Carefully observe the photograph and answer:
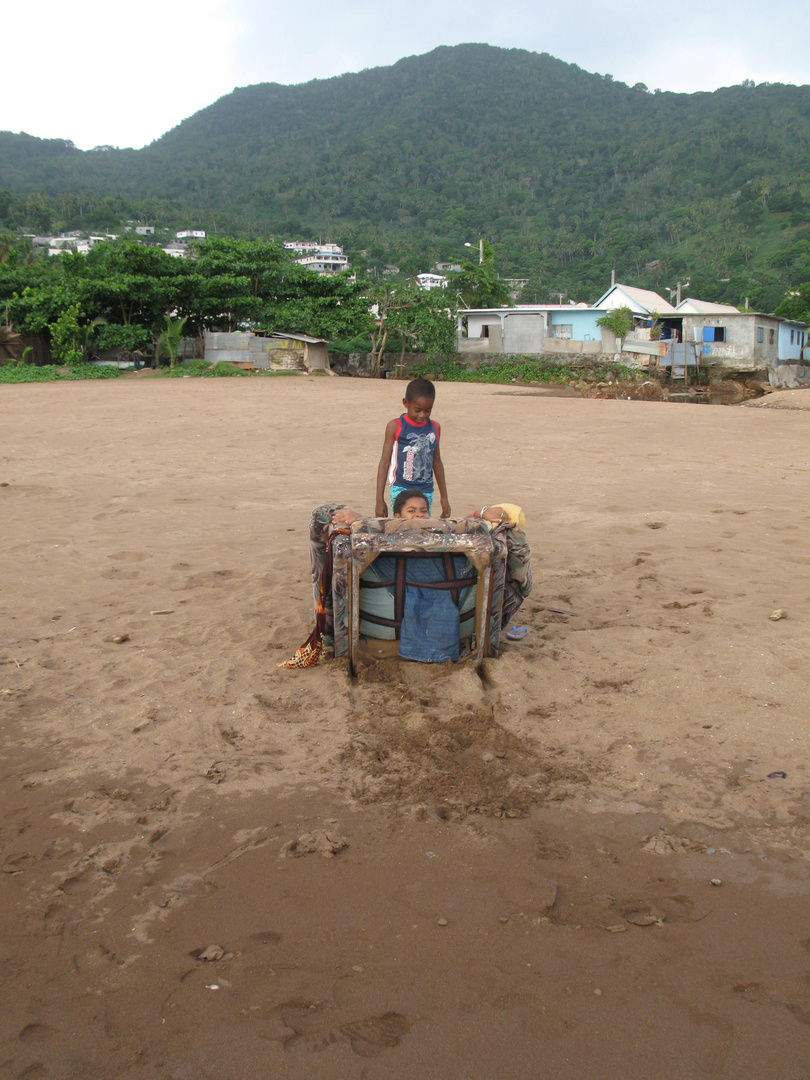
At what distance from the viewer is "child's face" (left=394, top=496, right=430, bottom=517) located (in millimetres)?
4457

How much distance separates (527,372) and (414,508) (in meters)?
29.3

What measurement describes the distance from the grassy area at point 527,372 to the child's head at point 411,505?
1084 inches

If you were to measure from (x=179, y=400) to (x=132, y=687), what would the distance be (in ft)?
46.1

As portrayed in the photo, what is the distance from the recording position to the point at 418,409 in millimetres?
4562

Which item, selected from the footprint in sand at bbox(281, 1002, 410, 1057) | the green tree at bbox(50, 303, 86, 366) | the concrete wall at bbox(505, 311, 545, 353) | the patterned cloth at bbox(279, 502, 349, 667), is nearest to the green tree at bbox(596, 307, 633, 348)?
the concrete wall at bbox(505, 311, 545, 353)

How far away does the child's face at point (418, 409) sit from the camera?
14.8 feet

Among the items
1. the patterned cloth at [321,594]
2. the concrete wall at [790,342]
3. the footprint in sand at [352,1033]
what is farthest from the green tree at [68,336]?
the concrete wall at [790,342]

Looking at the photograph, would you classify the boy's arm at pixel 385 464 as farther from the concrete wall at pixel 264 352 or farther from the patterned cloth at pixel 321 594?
the concrete wall at pixel 264 352

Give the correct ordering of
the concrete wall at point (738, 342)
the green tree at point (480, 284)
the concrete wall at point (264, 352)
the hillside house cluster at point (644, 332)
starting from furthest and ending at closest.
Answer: the green tree at point (480, 284) < the concrete wall at point (738, 342) < the hillside house cluster at point (644, 332) < the concrete wall at point (264, 352)

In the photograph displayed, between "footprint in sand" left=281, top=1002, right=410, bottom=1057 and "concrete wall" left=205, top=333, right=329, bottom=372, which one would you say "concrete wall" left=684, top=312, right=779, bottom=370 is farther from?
"footprint in sand" left=281, top=1002, right=410, bottom=1057

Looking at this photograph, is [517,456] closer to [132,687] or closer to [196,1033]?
[132,687]

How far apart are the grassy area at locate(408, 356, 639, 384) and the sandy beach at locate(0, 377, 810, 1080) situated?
2662cm

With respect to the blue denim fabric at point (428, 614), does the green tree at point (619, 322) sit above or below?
above

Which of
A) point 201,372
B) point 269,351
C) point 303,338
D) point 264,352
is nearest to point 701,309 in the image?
point 303,338
